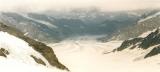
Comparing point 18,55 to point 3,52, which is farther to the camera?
point 18,55

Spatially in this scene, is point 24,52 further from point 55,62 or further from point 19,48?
point 55,62

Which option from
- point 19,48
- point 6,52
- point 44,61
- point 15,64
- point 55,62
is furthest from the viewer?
point 55,62

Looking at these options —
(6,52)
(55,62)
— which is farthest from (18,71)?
(55,62)

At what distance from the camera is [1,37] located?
61031mm

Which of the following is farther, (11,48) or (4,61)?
(11,48)

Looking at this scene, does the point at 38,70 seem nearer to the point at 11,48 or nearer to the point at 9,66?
the point at 9,66

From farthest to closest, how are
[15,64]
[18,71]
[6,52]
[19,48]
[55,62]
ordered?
[55,62] → [19,48] → [6,52] → [15,64] → [18,71]

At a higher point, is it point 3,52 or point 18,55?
point 18,55

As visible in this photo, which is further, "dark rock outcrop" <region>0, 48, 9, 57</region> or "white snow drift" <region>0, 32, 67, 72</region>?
"dark rock outcrop" <region>0, 48, 9, 57</region>

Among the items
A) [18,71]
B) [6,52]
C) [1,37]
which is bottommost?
[18,71]

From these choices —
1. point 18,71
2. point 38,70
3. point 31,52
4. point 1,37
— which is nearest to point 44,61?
point 31,52

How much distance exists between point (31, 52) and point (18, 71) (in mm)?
20954

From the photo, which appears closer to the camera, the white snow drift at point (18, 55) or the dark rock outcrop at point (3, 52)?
the white snow drift at point (18, 55)

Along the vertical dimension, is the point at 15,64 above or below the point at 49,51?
below
